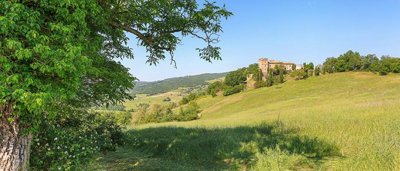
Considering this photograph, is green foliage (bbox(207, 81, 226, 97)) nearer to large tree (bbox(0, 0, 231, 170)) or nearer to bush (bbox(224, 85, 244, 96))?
bush (bbox(224, 85, 244, 96))

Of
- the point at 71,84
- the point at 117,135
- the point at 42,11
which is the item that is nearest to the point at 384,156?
the point at 71,84

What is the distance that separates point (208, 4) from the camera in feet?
36.3

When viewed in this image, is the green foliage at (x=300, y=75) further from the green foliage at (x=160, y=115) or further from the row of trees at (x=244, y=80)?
the green foliage at (x=160, y=115)

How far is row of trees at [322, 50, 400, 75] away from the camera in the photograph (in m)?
78.5

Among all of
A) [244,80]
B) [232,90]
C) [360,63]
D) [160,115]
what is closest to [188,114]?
[160,115]

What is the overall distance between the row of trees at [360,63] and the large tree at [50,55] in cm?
8037

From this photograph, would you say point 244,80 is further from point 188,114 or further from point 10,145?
point 10,145

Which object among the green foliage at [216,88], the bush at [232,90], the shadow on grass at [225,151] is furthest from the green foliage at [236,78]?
the shadow on grass at [225,151]

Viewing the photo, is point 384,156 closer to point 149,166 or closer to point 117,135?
point 149,166

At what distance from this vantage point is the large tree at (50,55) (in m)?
5.94

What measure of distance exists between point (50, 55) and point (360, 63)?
99466mm

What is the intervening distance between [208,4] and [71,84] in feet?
19.1

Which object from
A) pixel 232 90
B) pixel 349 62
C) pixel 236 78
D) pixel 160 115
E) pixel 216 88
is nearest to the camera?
pixel 160 115

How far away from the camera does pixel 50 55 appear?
611 centimetres
